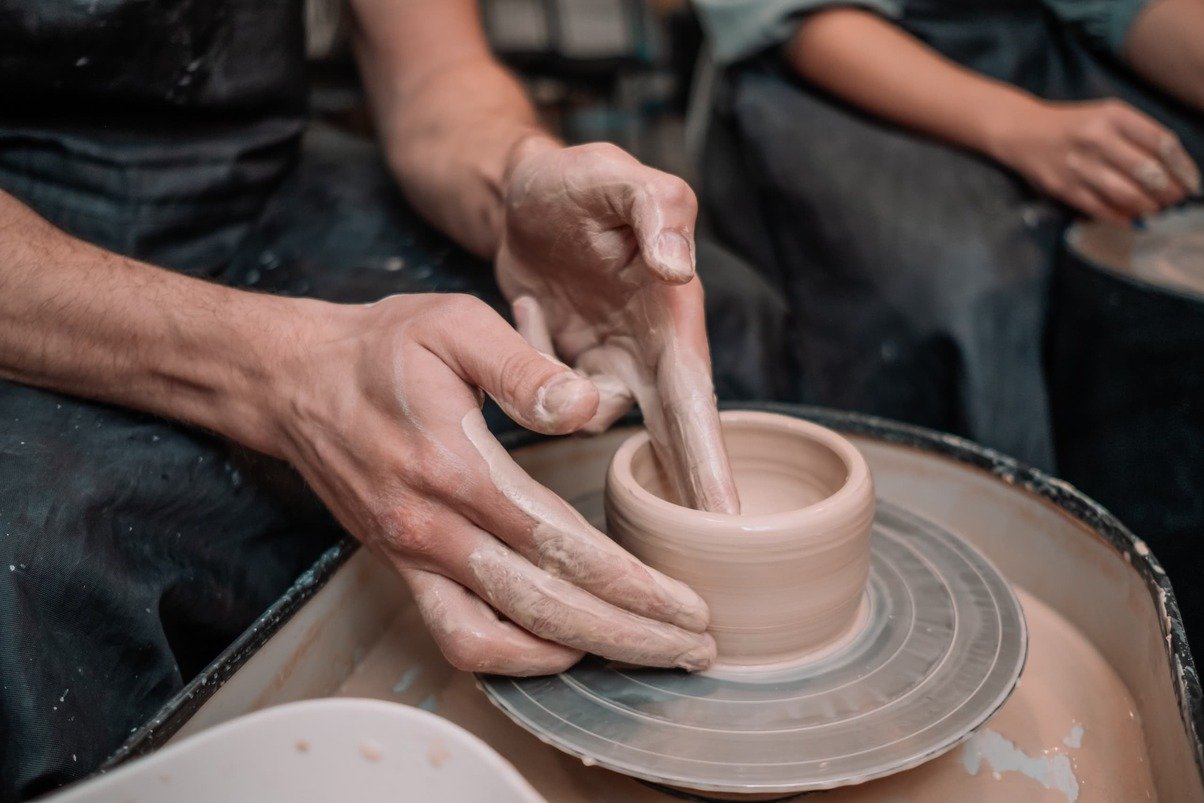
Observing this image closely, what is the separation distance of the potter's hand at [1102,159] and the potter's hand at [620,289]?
3.33ft

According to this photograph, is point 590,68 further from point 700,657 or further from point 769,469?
point 700,657

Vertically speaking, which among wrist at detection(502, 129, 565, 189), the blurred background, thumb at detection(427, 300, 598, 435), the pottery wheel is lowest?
the blurred background

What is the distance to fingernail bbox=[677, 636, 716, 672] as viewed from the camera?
79cm

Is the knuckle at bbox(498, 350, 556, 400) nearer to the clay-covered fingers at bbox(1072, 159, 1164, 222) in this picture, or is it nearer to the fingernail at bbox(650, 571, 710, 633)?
the fingernail at bbox(650, 571, 710, 633)

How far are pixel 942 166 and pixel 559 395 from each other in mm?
1264

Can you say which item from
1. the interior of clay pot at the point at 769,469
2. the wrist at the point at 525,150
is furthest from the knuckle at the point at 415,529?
the wrist at the point at 525,150

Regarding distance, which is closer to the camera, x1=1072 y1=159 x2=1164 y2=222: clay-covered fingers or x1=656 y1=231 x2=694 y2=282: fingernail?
x1=656 y1=231 x2=694 y2=282: fingernail

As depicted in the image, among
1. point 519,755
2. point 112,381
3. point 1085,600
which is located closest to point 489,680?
point 519,755

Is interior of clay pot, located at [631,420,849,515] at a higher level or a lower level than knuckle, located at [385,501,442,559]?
lower

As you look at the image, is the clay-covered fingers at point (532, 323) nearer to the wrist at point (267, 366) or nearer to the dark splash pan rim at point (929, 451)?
the dark splash pan rim at point (929, 451)

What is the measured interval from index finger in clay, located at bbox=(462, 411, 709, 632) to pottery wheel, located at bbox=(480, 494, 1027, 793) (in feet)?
0.28

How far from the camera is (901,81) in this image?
5.76 feet

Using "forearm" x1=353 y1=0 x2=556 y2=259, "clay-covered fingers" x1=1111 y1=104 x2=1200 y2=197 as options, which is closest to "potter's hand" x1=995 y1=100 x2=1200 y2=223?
"clay-covered fingers" x1=1111 y1=104 x2=1200 y2=197

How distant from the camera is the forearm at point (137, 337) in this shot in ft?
2.93
